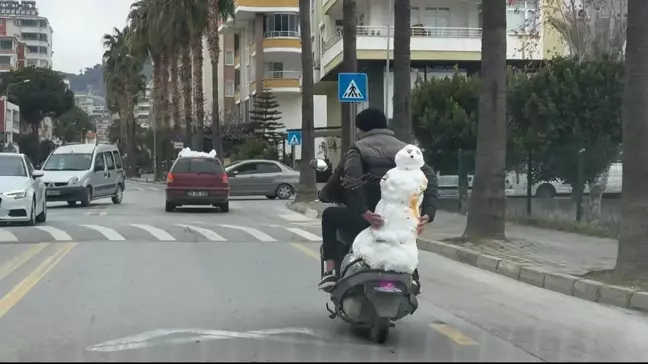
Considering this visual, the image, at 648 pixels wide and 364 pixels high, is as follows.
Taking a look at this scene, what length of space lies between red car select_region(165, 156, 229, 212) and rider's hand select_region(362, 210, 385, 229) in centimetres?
1801

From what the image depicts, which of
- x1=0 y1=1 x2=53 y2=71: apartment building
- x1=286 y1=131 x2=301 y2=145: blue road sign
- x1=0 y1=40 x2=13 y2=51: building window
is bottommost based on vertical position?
x1=286 y1=131 x2=301 y2=145: blue road sign

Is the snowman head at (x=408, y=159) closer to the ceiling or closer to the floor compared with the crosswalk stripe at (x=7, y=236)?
closer to the ceiling

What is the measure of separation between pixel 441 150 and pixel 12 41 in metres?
125

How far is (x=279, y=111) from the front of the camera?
64.6 metres

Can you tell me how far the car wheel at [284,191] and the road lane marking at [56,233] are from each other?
51.3 ft

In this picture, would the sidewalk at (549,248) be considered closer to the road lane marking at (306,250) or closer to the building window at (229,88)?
the road lane marking at (306,250)

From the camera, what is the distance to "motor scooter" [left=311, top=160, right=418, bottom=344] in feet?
22.4

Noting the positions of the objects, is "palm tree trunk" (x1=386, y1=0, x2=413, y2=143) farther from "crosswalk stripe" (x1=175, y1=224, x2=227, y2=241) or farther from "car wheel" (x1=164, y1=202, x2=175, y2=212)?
"car wheel" (x1=164, y1=202, x2=175, y2=212)

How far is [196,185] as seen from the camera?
24562 millimetres

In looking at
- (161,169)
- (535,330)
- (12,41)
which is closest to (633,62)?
(535,330)

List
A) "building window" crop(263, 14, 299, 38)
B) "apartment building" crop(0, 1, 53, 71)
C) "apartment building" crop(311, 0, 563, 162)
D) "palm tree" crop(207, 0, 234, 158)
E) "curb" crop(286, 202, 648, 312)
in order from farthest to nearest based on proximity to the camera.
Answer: "apartment building" crop(0, 1, 53, 71)
"building window" crop(263, 14, 299, 38)
"palm tree" crop(207, 0, 234, 158)
"apartment building" crop(311, 0, 563, 162)
"curb" crop(286, 202, 648, 312)

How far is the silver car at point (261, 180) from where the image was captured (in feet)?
110

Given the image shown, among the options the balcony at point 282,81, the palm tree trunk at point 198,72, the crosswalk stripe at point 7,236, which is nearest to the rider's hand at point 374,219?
the crosswalk stripe at point 7,236

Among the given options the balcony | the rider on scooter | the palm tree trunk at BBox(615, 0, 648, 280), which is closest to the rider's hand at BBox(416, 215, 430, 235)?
the rider on scooter
